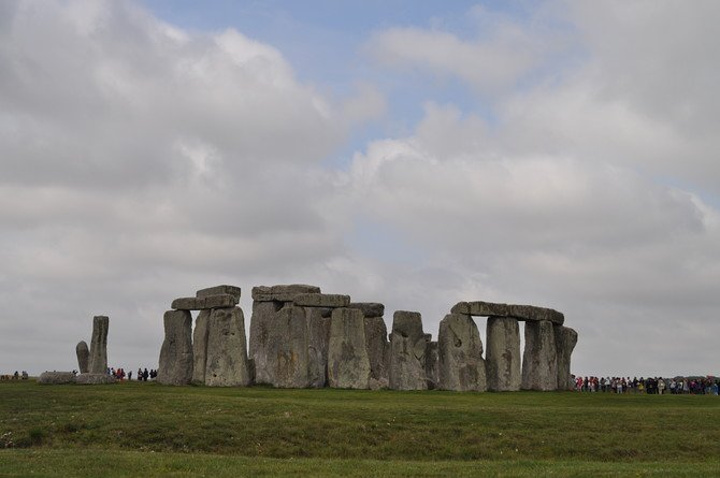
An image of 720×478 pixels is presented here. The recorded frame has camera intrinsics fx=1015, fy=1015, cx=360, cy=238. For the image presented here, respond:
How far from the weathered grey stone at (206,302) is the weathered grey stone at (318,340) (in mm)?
3255

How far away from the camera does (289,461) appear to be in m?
22.5

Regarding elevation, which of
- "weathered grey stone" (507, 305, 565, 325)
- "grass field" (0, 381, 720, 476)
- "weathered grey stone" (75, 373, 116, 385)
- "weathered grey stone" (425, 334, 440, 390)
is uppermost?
"weathered grey stone" (507, 305, 565, 325)

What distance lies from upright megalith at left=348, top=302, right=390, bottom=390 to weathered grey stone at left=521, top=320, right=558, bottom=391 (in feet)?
19.9

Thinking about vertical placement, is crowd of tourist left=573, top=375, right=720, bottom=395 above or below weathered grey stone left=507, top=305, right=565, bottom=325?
below

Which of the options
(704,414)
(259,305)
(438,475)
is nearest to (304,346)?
(259,305)

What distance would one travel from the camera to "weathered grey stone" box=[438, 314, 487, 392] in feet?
135

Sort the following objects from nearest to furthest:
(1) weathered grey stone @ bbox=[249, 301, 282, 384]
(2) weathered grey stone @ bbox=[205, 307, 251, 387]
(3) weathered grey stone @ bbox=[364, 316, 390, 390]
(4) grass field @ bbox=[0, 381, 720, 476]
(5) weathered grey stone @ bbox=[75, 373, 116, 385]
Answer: (4) grass field @ bbox=[0, 381, 720, 476] → (5) weathered grey stone @ bbox=[75, 373, 116, 385] → (2) weathered grey stone @ bbox=[205, 307, 251, 387] → (1) weathered grey stone @ bbox=[249, 301, 282, 384] → (3) weathered grey stone @ bbox=[364, 316, 390, 390]

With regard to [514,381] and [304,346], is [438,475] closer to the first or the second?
[304,346]

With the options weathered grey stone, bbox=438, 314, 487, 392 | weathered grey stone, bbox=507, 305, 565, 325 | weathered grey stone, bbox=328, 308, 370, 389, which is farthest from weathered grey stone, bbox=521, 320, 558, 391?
weathered grey stone, bbox=328, 308, 370, 389

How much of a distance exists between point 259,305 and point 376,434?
21650 millimetres

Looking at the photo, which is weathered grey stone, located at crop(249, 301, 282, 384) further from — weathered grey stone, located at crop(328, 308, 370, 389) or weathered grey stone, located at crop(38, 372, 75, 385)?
weathered grey stone, located at crop(38, 372, 75, 385)

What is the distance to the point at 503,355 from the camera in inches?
1676

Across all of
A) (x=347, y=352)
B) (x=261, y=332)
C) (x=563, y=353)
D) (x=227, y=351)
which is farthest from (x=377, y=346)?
(x=563, y=353)

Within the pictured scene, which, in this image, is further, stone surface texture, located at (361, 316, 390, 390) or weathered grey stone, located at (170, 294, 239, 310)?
stone surface texture, located at (361, 316, 390, 390)
